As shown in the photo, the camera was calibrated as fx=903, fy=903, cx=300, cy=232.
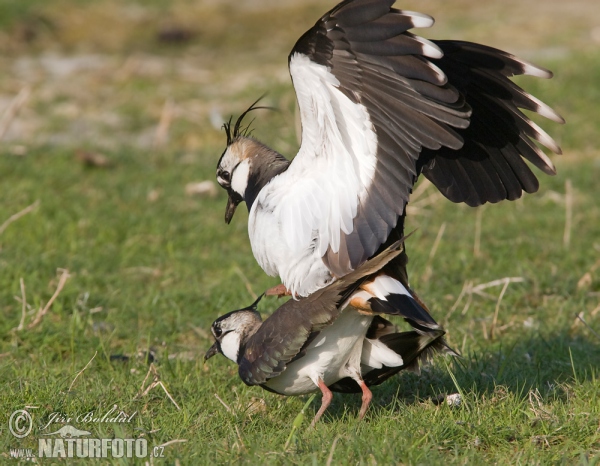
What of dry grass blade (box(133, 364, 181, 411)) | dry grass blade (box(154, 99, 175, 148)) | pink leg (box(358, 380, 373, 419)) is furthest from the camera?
dry grass blade (box(154, 99, 175, 148))

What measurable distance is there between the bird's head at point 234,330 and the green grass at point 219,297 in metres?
0.23

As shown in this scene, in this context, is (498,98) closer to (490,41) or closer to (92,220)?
(92,220)

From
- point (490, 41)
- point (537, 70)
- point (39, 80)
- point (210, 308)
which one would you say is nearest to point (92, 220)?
point (210, 308)

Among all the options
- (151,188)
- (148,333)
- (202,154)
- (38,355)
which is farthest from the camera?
(202,154)

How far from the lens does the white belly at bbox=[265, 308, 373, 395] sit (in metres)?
3.80

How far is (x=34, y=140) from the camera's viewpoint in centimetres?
868

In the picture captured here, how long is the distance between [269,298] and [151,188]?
8.14 feet

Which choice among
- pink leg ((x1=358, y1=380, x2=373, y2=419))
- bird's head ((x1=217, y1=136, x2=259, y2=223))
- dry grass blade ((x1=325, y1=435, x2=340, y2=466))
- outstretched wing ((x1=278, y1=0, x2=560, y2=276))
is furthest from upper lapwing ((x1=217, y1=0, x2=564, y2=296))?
dry grass blade ((x1=325, y1=435, x2=340, y2=466))

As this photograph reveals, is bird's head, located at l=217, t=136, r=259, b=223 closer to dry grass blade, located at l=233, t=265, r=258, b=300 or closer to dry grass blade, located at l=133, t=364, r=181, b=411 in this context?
dry grass blade, located at l=133, t=364, r=181, b=411

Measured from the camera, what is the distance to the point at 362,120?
11.4 feet

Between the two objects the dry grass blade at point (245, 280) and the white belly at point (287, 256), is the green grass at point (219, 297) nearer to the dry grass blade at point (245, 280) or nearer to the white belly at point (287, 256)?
the dry grass blade at point (245, 280)

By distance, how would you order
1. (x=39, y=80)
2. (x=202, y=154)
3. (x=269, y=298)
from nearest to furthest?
(x=269, y=298) → (x=202, y=154) → (x=39, y=80)

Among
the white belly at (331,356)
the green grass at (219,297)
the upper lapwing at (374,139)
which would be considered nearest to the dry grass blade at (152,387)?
the green grass at (219,297)

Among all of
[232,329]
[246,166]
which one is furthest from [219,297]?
[246,166]
